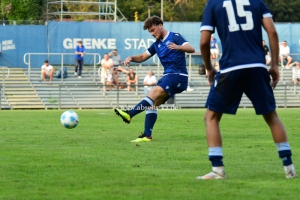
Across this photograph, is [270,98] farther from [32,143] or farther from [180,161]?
[32,143]

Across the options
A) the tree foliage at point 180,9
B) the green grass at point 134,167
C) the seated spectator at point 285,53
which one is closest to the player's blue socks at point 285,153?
the green grass at point 134,167

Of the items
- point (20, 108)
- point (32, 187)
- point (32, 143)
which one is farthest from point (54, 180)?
point (20, 108)

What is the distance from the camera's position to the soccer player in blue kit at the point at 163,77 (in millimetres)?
14289

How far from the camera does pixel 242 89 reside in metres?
8.47

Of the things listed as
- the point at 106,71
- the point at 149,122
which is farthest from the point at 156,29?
the point at 106,71

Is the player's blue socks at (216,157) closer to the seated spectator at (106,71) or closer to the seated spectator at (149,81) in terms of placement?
the seated spectator at (149,81)

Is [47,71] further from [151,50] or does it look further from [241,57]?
[241,57]

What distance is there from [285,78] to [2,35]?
1341 cm

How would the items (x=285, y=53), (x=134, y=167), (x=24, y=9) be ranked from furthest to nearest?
(x=24, y=9) → (x=285, y=53) → (x=134, y=167)

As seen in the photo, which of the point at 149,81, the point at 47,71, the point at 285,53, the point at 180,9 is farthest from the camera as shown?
the point at 180,9

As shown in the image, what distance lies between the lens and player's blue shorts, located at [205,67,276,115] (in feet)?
27.4

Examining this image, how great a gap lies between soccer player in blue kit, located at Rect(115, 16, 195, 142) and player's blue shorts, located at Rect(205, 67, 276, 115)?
5.74m

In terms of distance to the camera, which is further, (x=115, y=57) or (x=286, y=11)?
(x=286, y=11)

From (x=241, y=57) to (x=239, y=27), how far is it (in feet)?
1.03
